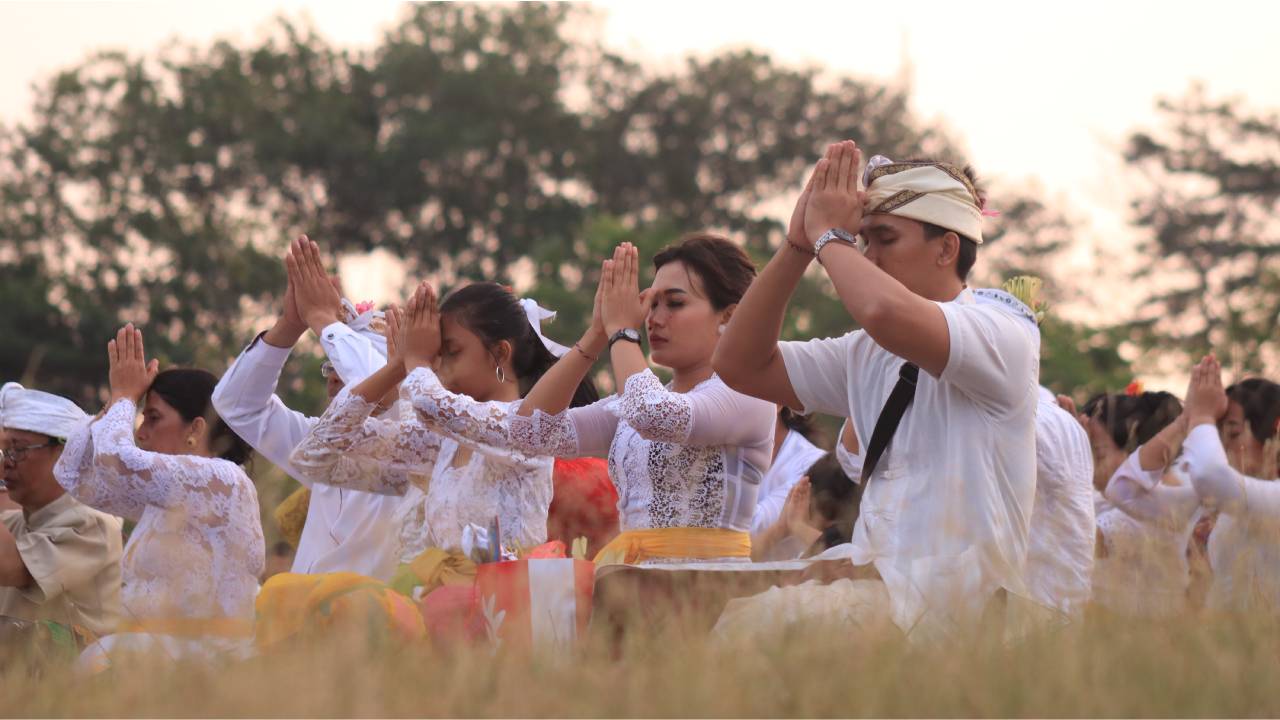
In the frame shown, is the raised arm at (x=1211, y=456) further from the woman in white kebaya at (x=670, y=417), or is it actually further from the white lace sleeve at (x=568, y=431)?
the white lace sleeve at (x=568, y=431)

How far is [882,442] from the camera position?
4023 mm

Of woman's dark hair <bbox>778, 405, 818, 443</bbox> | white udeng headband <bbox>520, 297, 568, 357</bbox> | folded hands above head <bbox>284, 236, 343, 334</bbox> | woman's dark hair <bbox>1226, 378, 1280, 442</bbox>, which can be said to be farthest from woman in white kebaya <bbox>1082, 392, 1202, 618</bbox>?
folded hands above head <bbox>284, 236, 343, 334</bbox>

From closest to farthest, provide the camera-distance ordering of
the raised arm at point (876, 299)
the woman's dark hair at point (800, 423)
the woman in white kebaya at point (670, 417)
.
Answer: the raised arm at point (876, 299), the woman in white kebaya at point (670, 417), the woman's dark hair at point (800, 423)

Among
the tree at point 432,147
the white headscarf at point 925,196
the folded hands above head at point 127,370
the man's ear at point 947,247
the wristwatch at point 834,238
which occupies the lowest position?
the folded hands above head at point 127,370

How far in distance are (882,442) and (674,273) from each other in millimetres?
1549

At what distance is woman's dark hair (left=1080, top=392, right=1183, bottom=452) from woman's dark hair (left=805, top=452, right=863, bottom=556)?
1.81m

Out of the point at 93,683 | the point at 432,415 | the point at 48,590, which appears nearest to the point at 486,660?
the point at 93,683

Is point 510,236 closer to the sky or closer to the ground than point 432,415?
closer to the sky

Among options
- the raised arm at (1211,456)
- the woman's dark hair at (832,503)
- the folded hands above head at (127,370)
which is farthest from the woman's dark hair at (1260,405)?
the folded hands above head at (127,370)

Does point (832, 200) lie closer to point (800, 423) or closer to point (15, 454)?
point (800, 423)

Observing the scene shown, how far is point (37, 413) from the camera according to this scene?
20.9ft

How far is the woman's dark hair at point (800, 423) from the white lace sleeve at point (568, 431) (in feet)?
5.82

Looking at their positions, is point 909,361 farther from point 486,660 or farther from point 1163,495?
point 1163,495

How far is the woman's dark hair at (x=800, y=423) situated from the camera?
287 inches
